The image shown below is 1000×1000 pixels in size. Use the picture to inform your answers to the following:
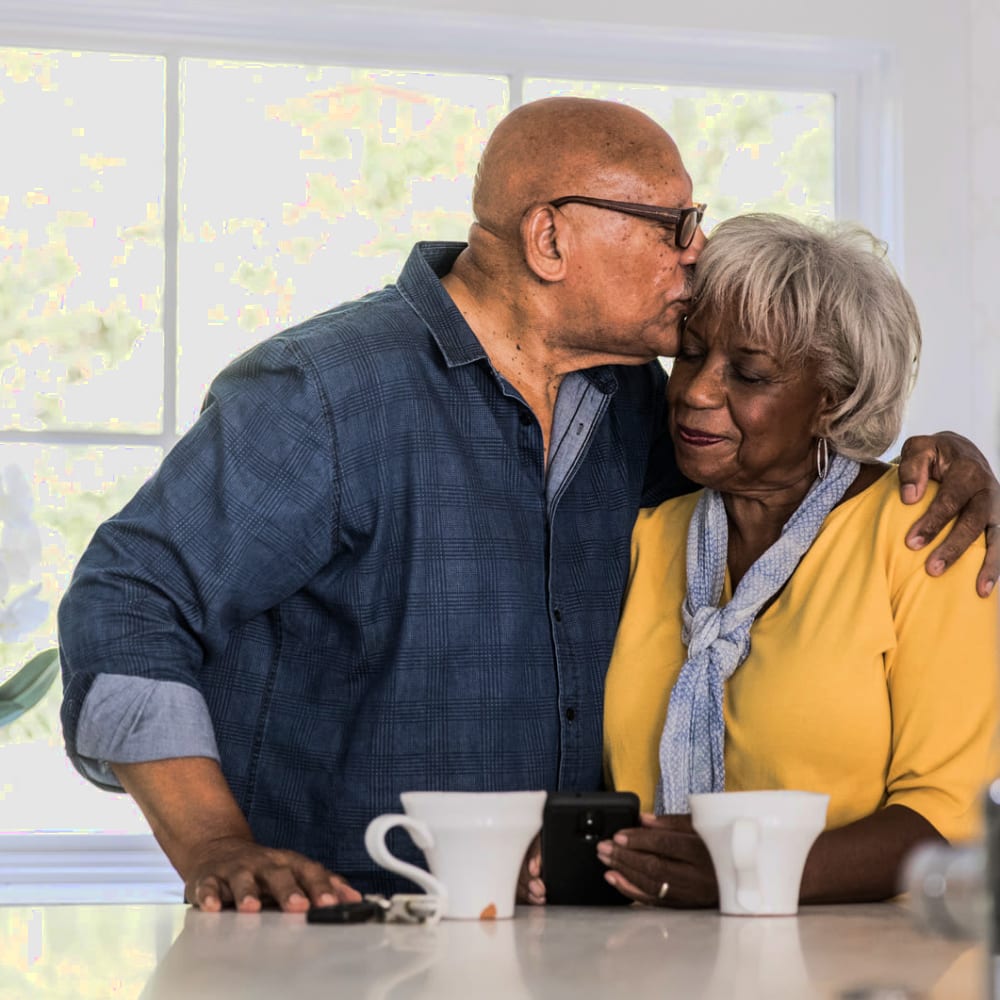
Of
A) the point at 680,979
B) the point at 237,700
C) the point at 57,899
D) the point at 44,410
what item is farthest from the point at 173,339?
the point at 680,979

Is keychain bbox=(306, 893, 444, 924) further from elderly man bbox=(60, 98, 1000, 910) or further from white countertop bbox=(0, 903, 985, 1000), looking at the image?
elderly man bbox=(60, 98, 1000, 910)

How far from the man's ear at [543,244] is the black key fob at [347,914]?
0.89 metres

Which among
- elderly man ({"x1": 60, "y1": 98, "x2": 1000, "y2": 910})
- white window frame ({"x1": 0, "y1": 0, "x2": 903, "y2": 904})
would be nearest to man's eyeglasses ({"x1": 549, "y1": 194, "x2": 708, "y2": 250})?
elderly man ({"x1": 60, "y1": 98, "x2": 1000, "y2": 910})

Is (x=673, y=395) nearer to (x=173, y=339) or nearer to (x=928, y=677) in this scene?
(x=928, y=677)

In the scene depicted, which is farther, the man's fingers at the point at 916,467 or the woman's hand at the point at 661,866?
the man's fingers at the point at 916,467

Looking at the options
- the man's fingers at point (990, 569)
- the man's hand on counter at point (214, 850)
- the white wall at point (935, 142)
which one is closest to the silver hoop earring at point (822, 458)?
the man's fingers at point (990, 569)

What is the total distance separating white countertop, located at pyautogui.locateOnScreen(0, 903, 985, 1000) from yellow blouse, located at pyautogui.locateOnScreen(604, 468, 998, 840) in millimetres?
268

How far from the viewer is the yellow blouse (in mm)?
1446

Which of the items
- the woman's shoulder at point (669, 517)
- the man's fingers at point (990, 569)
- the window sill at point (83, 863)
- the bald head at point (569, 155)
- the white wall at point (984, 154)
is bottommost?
the window sill at point (83, 863)

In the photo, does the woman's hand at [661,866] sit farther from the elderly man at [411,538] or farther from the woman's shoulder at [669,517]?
the woman's shoulder at [669,517]

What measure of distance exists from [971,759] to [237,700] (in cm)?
80

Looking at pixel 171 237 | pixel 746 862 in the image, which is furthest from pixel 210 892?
pixel 171 237

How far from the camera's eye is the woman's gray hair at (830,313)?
1683mm

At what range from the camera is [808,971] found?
0.93m
